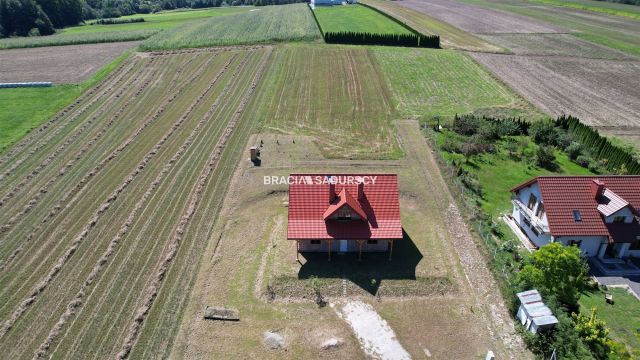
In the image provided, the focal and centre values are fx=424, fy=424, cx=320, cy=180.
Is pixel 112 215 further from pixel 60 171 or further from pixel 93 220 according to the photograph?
pixel 60 171

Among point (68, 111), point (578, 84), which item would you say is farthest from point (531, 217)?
point (68, 111)

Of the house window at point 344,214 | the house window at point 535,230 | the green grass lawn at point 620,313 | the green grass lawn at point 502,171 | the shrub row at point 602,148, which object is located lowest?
the green grass lawn at point 620,313

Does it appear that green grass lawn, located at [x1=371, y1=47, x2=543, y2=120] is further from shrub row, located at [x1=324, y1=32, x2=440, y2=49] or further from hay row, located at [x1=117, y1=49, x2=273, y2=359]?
hay row, located at [x1=117, y1=49, x2=273, y2=359]

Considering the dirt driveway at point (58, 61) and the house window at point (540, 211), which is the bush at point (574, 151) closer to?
the house window at point (540, 211)

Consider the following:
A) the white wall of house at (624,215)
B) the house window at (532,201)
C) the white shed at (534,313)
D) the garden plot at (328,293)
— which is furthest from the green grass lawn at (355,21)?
the white shed at (534,313)

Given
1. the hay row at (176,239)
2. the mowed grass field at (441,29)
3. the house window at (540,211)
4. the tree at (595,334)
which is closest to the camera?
the tree at (595,334)

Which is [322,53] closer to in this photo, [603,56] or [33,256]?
[603,56]
